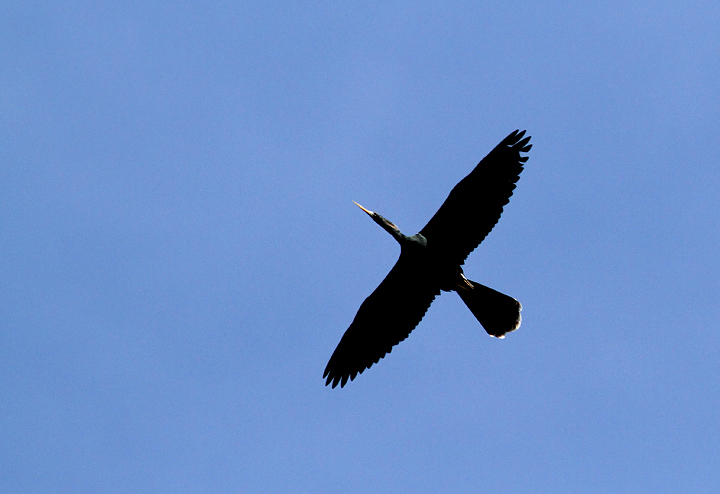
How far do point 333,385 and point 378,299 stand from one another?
1892mm

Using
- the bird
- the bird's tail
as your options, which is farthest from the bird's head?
the bird's tail

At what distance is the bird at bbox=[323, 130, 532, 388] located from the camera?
464 inches

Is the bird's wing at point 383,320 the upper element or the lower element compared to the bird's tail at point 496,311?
upper

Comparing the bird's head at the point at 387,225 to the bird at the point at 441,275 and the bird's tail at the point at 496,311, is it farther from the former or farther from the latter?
the bird's tail at the point at 496,311

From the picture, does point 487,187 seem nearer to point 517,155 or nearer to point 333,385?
point 517,155

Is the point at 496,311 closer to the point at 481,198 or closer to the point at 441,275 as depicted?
the point at 441,275

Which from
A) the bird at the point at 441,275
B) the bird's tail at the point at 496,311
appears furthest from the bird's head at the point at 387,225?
the bird's tail at the point at 496,311

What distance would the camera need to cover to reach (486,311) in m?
13.0

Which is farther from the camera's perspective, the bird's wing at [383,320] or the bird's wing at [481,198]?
the bird's wing at [383,320]

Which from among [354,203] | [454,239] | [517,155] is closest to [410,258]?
[454,239]

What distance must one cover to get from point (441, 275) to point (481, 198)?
59.0 inches

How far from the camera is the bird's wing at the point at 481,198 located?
11750 millimetres

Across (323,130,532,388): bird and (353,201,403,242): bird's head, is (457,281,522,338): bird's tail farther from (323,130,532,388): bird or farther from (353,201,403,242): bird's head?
(353,201,403,242): bird's head

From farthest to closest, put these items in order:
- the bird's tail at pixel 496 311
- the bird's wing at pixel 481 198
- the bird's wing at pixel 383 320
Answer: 1. the bird's tail at pixel 496 311
2. the bird's wing at pixel 383 320
3. the bird's wing at pixel 481 198
